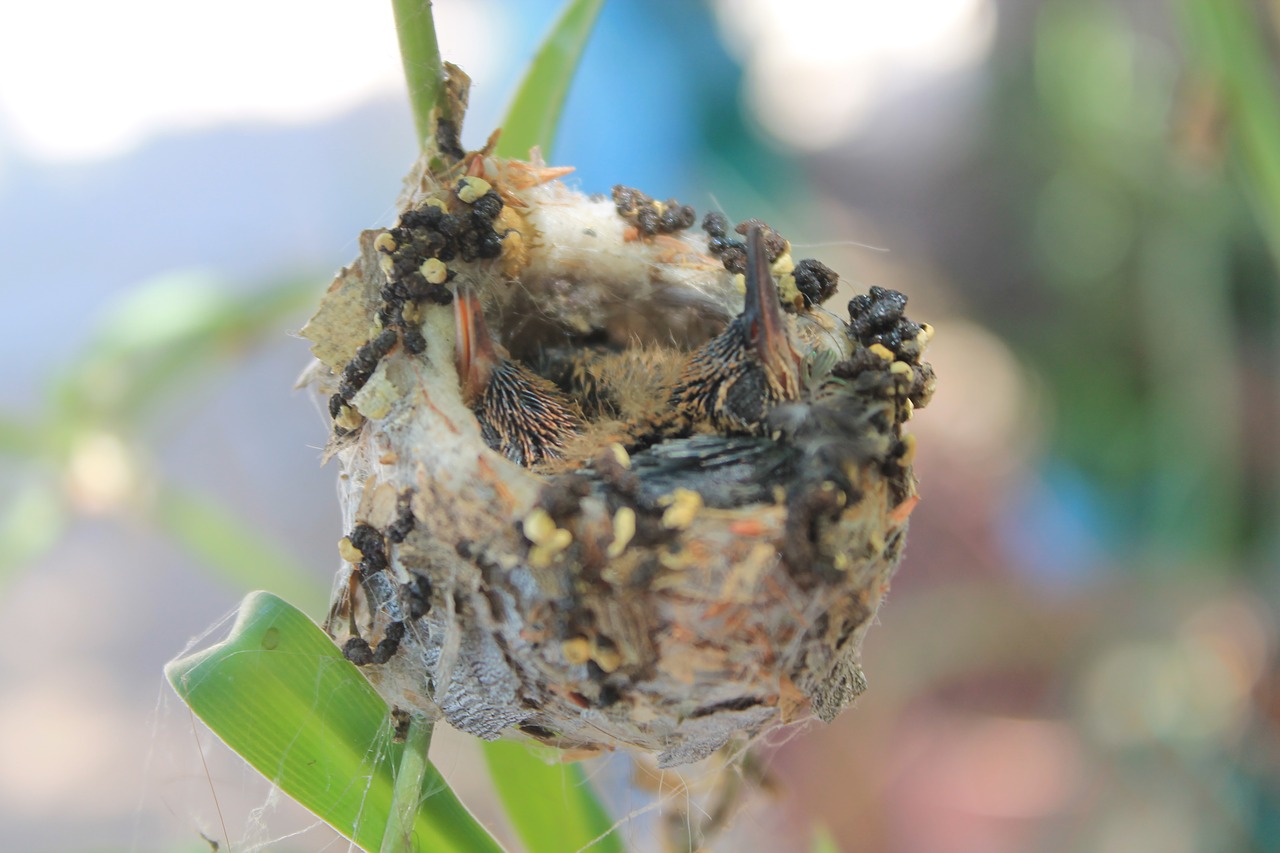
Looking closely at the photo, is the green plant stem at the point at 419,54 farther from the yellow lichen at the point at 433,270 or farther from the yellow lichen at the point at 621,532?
the yellow lichen at the point at 621,532

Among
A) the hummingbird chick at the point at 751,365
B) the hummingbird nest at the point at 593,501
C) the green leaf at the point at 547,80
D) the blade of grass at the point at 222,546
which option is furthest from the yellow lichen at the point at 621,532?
the blade of grass at the point at 222,546

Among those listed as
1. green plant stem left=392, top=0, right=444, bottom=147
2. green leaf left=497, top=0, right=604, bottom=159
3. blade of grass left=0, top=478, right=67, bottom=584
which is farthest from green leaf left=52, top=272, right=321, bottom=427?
green plant stem left=392, top=0, right=444, bottom=147

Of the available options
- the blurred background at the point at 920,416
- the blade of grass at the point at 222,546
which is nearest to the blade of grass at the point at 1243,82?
the blurred background at the point at 920,416

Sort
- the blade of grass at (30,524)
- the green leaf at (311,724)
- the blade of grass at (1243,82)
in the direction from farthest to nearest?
1. the blade of grass at (30,524)
2. the blade of grass at (1243,82)
3. the green leaf at (311,724)

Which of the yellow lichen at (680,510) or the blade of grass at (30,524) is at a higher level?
the yellow lichen at (680,510)

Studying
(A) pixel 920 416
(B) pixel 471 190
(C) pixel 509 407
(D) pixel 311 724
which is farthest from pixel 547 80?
(A) pixel 920 416

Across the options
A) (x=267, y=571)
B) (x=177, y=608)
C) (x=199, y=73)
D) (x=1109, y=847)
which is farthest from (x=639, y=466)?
(x=1109, y=847)

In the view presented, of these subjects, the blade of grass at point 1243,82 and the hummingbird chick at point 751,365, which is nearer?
the hummingbird chick at point 751,365

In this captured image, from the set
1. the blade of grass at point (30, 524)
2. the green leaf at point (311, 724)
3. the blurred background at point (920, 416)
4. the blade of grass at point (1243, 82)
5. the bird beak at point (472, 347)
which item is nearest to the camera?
the green leaf at point (311, 724)

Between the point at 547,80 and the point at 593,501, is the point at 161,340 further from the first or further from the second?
the point at 593,501
